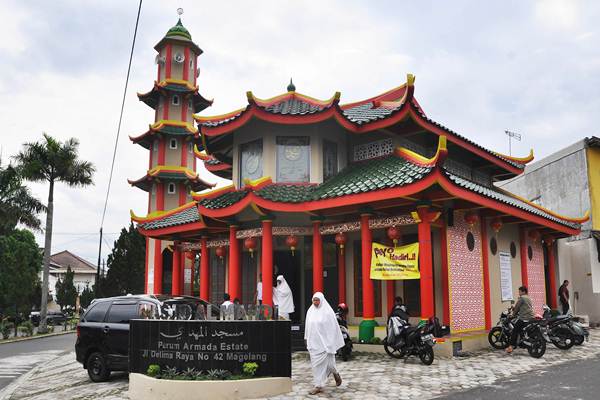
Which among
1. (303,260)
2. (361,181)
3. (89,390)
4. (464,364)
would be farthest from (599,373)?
(89,390)

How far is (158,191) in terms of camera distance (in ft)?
97.2

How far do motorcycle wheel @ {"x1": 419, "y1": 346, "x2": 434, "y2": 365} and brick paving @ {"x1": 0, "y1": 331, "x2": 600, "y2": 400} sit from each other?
0.45ft

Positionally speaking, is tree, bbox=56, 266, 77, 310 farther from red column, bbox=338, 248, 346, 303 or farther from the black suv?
the black suv

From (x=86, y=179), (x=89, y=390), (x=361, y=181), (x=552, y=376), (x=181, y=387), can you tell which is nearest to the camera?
(x=181, y=387)

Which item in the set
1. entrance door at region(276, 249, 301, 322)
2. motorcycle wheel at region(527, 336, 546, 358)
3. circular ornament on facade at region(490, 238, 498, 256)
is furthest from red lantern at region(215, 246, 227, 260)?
motorcycle wheel at region(527, 336, 546, 358)

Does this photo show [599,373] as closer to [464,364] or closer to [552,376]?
[552,376]

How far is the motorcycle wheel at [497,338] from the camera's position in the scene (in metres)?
13.1

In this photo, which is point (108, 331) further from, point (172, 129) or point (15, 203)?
point (15, 203)

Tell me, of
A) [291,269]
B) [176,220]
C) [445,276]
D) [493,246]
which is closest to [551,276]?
[493,246]

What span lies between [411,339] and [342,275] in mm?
4217

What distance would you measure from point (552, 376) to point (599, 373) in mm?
984

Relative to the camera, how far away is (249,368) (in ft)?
28.9

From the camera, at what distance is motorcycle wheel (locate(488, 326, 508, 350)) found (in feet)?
42.8

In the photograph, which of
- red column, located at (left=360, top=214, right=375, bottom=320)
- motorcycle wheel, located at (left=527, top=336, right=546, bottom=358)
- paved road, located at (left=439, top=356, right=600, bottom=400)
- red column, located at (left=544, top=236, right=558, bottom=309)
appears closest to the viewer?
paved road, located at (left=439, top=356, right=600, bottom=400)
